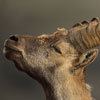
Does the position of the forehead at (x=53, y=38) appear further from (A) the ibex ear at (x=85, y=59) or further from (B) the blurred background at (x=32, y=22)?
(B) the blurred background at (x=32, y=22)

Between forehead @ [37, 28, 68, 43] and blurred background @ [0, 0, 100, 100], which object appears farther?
blurred background @ [0, 0, 100, 100]

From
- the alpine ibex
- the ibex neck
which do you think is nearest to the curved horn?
the alpine ibex

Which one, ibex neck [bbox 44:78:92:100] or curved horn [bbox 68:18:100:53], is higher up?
curved horn [bbox 68:18:100:53]

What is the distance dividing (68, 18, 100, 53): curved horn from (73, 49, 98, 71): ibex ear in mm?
45

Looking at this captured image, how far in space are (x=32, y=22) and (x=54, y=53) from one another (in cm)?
64

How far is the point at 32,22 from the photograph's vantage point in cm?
215

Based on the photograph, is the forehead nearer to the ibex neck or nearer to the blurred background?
the ibex neck

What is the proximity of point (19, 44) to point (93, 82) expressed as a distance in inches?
29.8

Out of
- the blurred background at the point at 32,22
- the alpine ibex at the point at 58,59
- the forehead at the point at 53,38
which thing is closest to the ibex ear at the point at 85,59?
the alpine ibex at the point at 58,59

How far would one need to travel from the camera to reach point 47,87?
1576mm

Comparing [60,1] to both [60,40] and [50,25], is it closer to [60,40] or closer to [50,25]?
[50,25]

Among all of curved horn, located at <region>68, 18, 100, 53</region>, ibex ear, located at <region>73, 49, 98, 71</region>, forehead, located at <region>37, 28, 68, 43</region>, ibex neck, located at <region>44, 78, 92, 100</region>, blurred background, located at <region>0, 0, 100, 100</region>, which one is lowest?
ibex neck, located at <region>44, 78, 92, 100</region>

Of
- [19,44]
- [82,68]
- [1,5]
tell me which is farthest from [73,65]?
[1,5]

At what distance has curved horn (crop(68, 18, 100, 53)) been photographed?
155 cm
